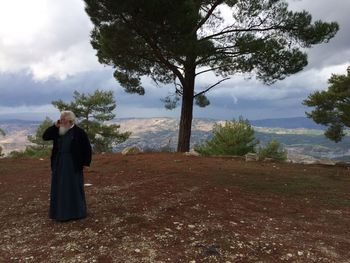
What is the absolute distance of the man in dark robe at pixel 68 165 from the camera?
27.5 ft

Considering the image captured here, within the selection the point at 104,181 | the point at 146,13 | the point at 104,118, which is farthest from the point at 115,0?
the point at 104,118

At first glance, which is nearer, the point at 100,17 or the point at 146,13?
the point at 146,13

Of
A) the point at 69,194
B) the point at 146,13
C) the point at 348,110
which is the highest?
the point at 146,13

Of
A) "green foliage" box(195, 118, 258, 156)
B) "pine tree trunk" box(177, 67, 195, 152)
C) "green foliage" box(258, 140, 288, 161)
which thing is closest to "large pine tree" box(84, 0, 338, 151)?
"pine tree trunk" box(177, 67, 195, 152)

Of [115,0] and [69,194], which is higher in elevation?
[115,0]

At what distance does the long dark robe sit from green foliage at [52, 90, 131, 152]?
39.5m

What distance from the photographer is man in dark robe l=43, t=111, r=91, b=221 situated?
27.5ft

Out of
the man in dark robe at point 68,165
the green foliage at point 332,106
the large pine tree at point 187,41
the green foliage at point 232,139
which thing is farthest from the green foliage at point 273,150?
the man in dark robe at point 68,165

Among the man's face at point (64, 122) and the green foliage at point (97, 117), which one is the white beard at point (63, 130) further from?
the green foliage at point (97, 117)

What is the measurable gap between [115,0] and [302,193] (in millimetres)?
8889

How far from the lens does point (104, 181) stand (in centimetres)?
1316

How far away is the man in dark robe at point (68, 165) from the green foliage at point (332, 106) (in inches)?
1047

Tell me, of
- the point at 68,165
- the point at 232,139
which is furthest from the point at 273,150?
the point at 68,165

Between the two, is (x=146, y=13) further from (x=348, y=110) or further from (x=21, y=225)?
(x=348, y=110)
